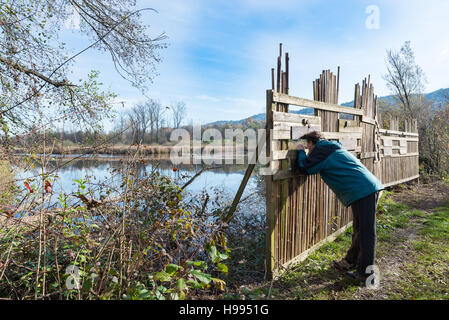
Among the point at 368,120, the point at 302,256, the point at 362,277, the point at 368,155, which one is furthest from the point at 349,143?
the point at 362,277

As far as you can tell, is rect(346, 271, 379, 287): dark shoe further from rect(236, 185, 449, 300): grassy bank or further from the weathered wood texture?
the weathered wood texture

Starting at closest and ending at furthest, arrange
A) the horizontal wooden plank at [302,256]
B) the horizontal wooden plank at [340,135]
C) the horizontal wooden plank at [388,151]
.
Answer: the horizontal wooden plank at [302,256], the horizontal wooden plank at [340,135], the horizontal wooden plank at [388,151]

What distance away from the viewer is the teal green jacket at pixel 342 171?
3.49 m

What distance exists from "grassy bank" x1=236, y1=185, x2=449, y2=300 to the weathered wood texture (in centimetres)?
23

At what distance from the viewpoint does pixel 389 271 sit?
395 centimetres

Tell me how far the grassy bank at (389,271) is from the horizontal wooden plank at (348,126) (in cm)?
210

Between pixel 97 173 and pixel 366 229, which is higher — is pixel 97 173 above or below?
above

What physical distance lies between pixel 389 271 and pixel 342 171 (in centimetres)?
176

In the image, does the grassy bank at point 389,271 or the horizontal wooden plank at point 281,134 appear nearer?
the grassy bank at point 389,271

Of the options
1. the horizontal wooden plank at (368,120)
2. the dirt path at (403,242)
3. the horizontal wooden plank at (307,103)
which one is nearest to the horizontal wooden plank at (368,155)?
the horizontal wooden plank at (368,120)

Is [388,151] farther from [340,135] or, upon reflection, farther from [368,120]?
[340,135]

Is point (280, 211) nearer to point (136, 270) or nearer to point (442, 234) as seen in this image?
point (136, 270)

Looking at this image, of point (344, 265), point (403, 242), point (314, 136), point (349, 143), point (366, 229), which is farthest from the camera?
point (349, 143)

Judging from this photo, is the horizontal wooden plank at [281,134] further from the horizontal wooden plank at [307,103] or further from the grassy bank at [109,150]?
the grassy bank at [109,150]
